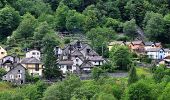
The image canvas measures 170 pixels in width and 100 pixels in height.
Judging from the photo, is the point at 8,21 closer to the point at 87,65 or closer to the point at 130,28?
the point at 130,28

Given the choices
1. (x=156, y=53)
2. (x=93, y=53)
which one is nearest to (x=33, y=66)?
(x=93, y=53)

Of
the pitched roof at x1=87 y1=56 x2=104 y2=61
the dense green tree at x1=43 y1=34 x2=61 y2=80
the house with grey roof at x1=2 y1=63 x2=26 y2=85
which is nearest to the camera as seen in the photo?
the dense green tree at x1=43 y1=34 x2=61 y2=80

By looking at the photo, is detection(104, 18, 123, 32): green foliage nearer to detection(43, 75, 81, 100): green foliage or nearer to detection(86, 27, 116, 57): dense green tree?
detection(86, 27, 116, 57): dense green tree

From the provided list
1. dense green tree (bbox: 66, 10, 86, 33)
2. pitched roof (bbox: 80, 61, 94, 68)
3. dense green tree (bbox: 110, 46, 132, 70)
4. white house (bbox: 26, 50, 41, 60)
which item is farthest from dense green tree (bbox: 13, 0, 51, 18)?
dense green tree (bbox: 110, 46, 132, 70)

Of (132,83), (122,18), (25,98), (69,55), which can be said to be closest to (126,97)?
(132,83)

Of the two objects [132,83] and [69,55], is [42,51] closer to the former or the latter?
[69,55]

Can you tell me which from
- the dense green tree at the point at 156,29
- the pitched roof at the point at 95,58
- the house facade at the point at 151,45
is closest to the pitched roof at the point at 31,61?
the pitched roof at the point at 95,58

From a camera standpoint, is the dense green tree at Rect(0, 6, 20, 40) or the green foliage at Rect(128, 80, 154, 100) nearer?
the green foliage at Rect(128, 80, 154, 100)
